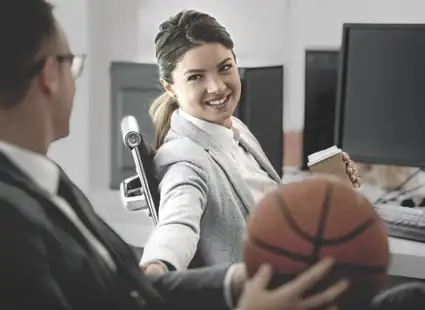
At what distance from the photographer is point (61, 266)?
0.88 m

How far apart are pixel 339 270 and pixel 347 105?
1.23 meters

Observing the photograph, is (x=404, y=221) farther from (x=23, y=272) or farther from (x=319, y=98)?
(x=23, y=272)

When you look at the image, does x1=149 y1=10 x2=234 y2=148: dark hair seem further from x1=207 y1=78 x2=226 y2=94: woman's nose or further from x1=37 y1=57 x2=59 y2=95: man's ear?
x1=37 y1=57 x2=59 y2=95: man's ear

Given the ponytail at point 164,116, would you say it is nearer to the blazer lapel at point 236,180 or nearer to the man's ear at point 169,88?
the man's ear at point 169,88

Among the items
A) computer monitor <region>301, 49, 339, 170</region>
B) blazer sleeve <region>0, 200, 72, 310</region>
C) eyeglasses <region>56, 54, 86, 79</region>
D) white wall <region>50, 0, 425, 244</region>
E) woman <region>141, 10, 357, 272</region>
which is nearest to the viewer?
blazer sleeve <region>0, 200, 72, 310</region>

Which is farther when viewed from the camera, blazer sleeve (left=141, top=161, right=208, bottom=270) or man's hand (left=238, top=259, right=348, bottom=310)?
blazer sleeve (left=141, top=161, right=208, bottom=270)

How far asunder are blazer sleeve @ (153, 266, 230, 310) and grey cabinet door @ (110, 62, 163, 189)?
1.21 meters

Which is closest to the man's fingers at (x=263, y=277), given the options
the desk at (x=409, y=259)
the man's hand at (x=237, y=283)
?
the man's hand at (x=237, y=283)

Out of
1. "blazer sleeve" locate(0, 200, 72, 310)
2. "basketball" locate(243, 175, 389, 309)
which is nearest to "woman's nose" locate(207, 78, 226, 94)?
"basketball" locate(243, 175, 389, 309)

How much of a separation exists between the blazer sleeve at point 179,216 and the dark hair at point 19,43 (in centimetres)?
40

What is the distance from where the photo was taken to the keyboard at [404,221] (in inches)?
71.6

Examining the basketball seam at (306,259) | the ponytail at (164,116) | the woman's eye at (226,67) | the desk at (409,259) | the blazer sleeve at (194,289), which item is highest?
the woman's eye at (226,67)

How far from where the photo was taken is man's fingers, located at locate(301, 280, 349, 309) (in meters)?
0.88

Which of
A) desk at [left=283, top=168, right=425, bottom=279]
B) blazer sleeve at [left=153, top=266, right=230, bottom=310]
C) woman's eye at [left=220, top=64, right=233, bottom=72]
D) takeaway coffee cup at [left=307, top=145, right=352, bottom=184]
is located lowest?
desk at [left=283, top=168, right=425, bottom=279]
